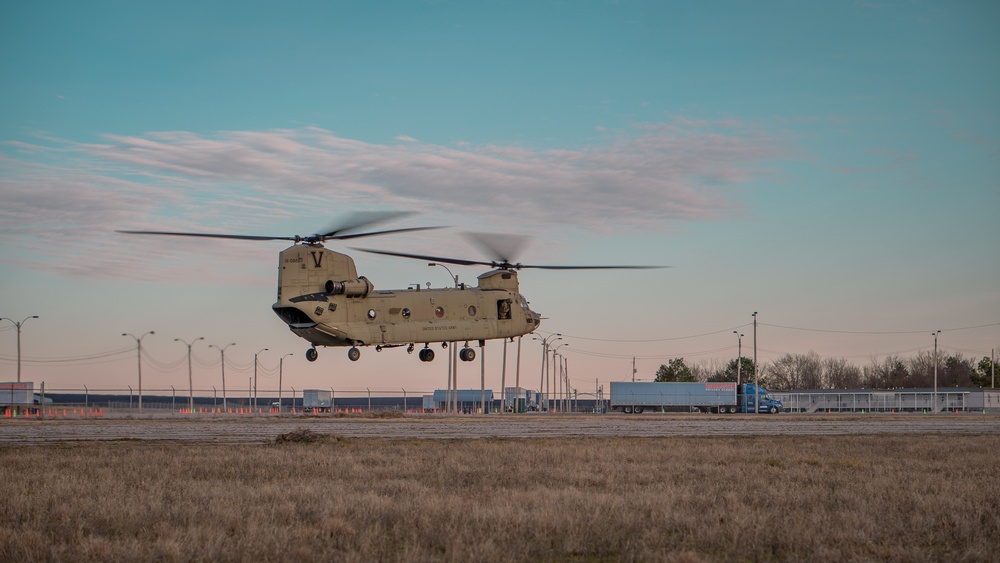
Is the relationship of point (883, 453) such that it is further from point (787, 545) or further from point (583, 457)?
point (787, 545)

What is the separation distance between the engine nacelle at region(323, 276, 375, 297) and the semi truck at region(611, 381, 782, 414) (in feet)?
263

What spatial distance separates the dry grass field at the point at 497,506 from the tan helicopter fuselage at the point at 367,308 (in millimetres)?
12928

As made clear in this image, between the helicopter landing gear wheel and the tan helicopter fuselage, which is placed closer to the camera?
the tan helicopter fuselage

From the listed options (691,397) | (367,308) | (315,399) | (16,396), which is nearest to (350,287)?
(367,308)

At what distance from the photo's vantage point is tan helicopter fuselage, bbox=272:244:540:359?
43312 mm

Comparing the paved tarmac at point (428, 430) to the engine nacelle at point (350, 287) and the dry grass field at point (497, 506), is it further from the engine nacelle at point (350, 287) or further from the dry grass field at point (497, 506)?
the dry grass field at point (497, 506)

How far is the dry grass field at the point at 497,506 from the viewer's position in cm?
1327

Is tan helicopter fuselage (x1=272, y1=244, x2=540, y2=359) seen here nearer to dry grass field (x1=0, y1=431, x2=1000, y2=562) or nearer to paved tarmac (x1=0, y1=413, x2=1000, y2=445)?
paved tarmac (x1=0, y1=413, x2=1000, y2=445)

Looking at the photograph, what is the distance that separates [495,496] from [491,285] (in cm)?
3038

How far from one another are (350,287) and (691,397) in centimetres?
8337

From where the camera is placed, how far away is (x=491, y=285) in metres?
48.9

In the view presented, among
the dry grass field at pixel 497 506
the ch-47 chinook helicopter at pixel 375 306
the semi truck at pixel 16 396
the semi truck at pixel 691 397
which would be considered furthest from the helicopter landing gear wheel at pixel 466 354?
the semi truck at pixel 691 397

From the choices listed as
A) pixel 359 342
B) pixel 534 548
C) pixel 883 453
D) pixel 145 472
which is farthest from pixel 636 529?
pixel 359 342

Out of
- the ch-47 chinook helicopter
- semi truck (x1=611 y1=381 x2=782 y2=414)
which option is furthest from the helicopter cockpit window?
semi truck (x1=611 y1=381 x2=782 y2=414)
